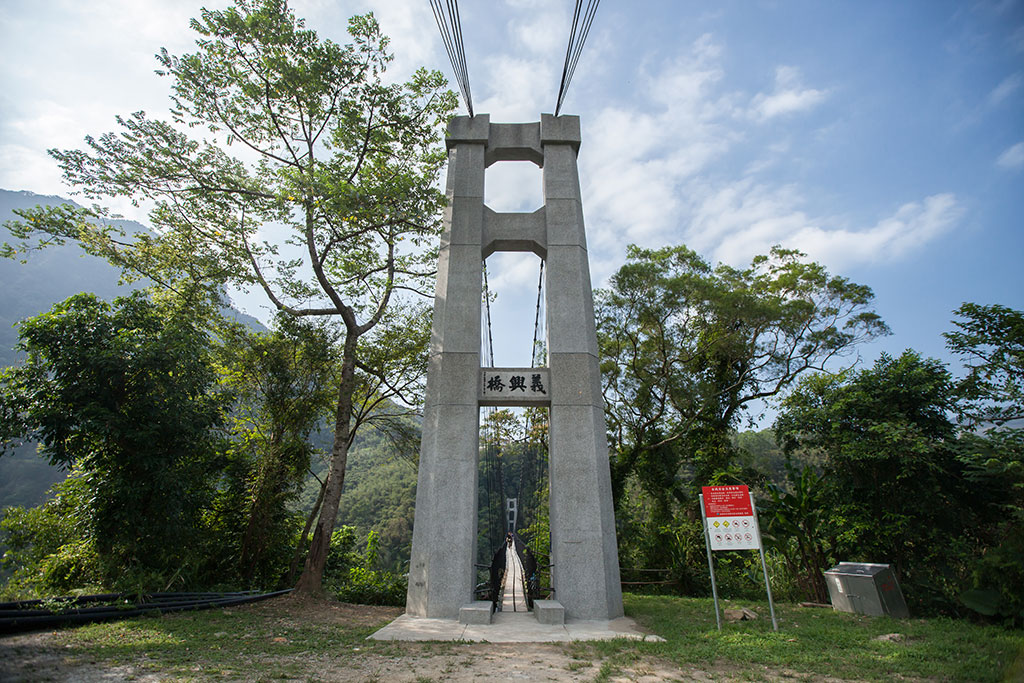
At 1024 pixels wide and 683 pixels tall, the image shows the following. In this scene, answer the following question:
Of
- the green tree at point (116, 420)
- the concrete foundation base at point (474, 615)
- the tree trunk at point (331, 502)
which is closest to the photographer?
the concrete foundation base at point (474, 615)

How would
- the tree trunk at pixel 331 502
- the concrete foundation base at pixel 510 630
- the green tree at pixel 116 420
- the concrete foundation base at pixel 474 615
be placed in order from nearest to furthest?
the concrete foundation base at pixel 510 630 → the concrete foundation base at pixel 474 615 → the green tree at pixel 116 420 → the tree trunk at pixel 331 502

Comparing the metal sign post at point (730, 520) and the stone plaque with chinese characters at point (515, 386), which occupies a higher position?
the stone plaque with chinese characters at point (515, 386)

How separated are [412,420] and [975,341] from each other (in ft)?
31.5

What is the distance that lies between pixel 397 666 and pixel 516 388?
11.7ft

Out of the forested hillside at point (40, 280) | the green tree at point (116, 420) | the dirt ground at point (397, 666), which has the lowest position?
the dirt ground at point (397, 666)

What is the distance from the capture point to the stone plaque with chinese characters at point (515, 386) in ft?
20.8

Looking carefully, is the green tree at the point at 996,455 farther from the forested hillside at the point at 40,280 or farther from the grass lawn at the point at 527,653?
the forested hillside at the point at 40,280

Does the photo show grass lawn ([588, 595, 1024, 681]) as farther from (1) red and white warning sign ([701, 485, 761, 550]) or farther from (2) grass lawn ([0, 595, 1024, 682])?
(1) red and white warning sign ([701, 485, 761, 550])

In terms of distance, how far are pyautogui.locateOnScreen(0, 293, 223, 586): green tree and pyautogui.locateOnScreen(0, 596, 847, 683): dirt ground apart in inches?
77.8

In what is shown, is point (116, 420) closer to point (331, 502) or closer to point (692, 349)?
point (331, 502)

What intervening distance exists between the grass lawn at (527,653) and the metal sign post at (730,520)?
791mm

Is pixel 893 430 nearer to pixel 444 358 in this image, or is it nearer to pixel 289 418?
pixel 444 358

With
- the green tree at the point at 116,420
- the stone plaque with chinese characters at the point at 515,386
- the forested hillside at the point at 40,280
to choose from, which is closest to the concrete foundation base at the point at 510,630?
the stone plaque with chinese characters at the point at 515,386

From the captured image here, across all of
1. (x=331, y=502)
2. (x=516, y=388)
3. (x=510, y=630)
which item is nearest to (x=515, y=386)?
(x=516, y=388)
